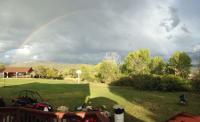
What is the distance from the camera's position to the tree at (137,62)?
71250 millimetres

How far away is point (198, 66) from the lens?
38688mm

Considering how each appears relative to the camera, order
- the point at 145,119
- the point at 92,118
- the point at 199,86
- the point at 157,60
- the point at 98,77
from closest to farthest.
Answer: the point at 92,118, the point at 145,119, the point at 199,86, the point at 98,77, the point at 157,60

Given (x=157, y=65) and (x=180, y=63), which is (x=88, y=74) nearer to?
(x=157, y=65)

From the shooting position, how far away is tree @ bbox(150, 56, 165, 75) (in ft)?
227

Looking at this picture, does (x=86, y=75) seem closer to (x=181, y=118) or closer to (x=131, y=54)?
(x=131, y=54)

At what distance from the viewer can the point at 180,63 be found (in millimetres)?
68062

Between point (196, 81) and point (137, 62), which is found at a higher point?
point (137, 62)

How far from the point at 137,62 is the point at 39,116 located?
2540 inches

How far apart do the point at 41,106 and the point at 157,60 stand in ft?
212

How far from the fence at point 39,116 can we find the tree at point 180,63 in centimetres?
6010

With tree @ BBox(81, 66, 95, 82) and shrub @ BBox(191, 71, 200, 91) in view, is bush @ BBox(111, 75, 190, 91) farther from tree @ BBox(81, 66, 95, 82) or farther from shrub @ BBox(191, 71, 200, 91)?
tree @ BBox(81, 66, 95, 82)

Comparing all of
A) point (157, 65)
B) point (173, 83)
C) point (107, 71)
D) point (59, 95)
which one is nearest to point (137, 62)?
point (157, 65)

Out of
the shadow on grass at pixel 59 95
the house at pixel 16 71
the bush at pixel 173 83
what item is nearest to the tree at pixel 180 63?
the bush at pixel 173 83

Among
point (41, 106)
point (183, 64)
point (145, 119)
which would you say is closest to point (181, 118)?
point (41, 106)
